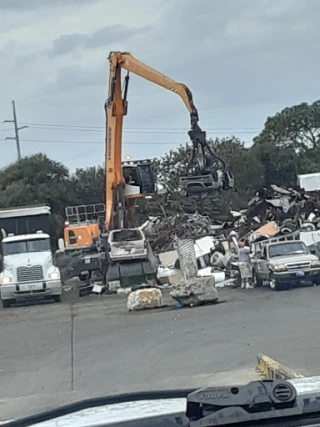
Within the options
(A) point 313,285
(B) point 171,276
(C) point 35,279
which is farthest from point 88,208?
(A) point 313,285

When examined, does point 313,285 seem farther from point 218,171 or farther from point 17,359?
point 17,359

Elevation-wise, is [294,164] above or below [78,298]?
above

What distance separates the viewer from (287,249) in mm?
32562

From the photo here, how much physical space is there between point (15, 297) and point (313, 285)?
32.5 ft

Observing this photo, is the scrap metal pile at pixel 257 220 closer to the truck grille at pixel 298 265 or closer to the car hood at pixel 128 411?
the truck grille at pixel 298 265

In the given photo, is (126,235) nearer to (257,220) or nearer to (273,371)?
(257,220)

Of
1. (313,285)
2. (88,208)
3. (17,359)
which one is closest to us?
(17,359)

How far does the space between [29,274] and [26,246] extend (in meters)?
1.77

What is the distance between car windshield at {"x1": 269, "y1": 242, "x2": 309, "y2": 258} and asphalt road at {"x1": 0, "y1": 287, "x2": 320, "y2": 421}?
3.15 m

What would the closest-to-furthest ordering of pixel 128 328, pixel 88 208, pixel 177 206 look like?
pixel 128 328, pixel 88 208, pixel 177 206

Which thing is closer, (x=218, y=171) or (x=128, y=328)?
(x=128, y=328)

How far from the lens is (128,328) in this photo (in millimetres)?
22453

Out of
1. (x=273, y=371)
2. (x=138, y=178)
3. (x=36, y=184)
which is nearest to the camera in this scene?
(x=273, y=371)

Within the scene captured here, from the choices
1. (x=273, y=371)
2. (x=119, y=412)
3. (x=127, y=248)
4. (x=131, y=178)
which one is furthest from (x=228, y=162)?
(x=119, y=412)
